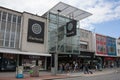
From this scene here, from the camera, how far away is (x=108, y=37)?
43906mm

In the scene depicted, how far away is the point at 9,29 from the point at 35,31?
4408 millimetres

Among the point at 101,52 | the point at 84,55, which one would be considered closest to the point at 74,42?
the point at 84,55

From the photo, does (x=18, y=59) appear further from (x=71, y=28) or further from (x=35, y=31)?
(x=71, y=28)

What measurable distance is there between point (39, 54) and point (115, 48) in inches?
1090

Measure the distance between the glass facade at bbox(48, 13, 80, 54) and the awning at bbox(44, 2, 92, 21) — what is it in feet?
3.46

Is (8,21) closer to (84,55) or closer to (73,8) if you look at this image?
(73,8)

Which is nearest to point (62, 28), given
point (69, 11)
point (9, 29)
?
point (69, 11)

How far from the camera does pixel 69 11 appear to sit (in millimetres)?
29312

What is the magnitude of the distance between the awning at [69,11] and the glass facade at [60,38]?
41.5 inches

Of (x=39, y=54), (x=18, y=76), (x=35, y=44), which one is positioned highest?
(x=35, y=44)

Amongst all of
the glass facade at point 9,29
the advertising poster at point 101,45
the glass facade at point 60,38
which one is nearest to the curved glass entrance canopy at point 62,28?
the glass facade at point 60,38

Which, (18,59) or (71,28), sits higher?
(71,28)

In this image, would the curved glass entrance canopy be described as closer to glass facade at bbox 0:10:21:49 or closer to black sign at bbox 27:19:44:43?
black sign at bbox 27:19:44:43

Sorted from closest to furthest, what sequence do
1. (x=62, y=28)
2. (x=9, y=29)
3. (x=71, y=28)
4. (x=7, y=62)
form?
(x=7, y=62), (x=9, y=29), (x=71, y=28), (x=62, y=28)
